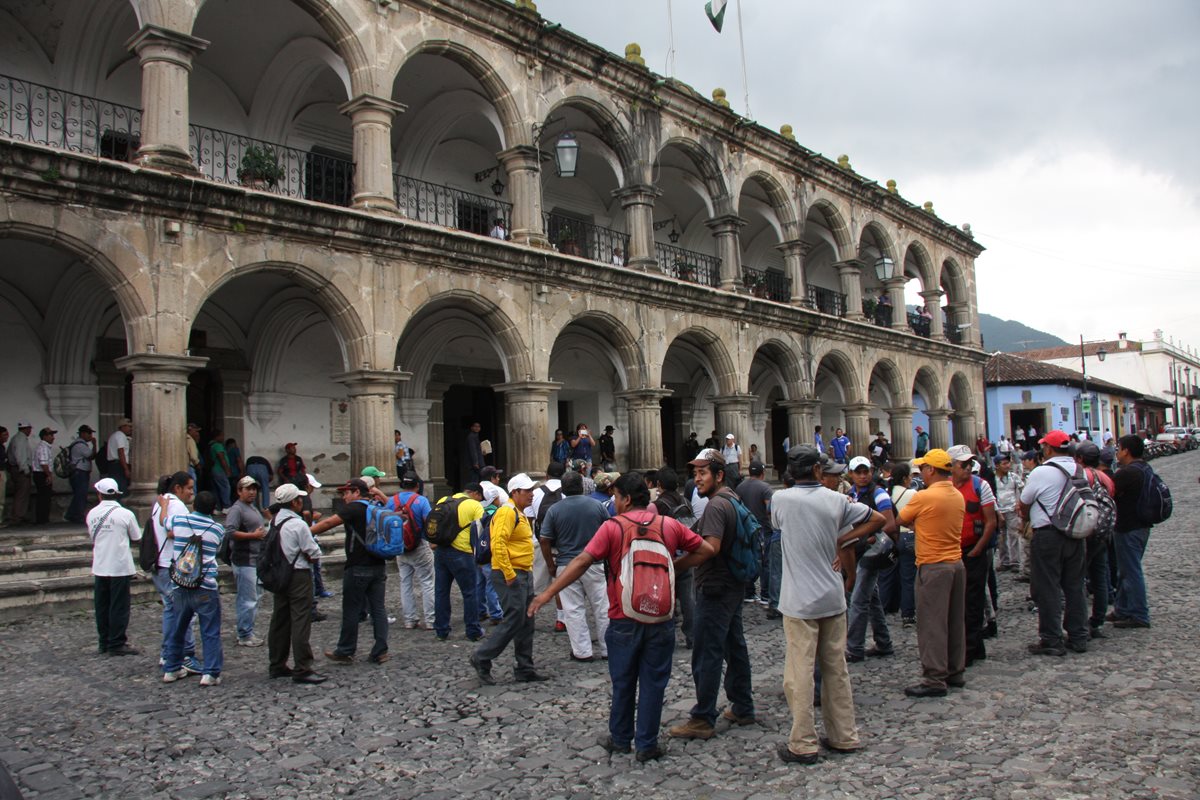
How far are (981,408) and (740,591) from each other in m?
27.8

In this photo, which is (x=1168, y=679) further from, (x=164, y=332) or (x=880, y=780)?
(x=164, y=332)

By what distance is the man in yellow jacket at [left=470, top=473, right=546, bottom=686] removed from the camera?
6195 millimetres

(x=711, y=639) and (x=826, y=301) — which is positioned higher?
(x=826, y=301)

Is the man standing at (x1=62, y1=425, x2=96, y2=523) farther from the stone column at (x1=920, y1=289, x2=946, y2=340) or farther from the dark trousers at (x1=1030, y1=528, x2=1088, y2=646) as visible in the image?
the stone column at (x1=920, y1=289, x2=946, y2=340)

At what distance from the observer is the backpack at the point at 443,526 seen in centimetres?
750

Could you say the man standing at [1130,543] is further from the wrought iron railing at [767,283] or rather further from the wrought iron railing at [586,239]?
the wrought iron railing at [767,283]

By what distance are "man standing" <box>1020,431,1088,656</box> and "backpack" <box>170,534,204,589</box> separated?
247 inches

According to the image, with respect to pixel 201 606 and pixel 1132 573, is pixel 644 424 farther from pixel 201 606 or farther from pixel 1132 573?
pixel 201 606

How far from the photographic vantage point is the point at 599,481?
25.9 feet

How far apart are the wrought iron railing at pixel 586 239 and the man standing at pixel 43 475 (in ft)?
30.0

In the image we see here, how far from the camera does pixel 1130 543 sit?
287 inches

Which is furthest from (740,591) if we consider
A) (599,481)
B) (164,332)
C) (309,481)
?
(164,332)

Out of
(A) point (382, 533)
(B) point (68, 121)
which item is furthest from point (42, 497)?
(A) point (382, 533)

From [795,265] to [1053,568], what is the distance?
15.5 metres
